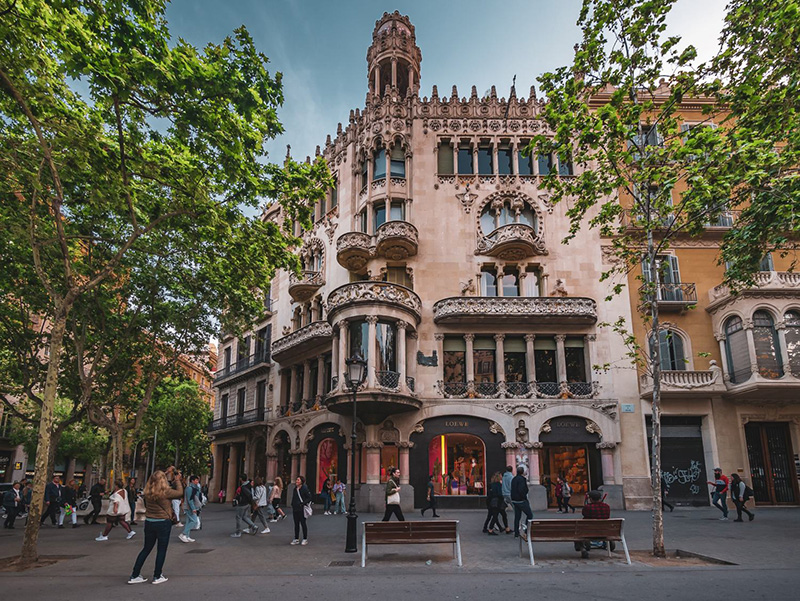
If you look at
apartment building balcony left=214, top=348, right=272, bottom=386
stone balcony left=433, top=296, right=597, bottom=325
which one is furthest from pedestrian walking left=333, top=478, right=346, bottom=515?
apartment building balcony left=214, top=348, right=272, bottom=386

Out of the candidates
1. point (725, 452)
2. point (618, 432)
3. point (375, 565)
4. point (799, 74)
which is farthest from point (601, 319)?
point (375, 565)

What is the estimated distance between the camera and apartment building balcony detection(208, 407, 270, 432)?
33.5 m

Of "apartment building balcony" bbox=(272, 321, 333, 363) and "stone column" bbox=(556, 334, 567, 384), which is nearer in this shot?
"stone column" bbox=(556, 334, 567, 384)

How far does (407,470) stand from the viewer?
79.9 feet

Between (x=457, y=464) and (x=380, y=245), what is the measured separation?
11.1 meters

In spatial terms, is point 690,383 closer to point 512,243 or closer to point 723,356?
point 723,356

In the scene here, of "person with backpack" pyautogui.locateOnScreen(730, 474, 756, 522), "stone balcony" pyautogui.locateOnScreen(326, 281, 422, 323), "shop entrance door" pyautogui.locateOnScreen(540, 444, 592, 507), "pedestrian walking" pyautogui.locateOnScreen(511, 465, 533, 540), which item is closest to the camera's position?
"pedestrian walking" pyautogui.locateOnScreen(511, 465, 533, 540)

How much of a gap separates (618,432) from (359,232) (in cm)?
1559

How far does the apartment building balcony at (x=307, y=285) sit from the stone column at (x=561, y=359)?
1321 centimetres

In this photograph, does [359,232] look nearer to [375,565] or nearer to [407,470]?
[407,470]

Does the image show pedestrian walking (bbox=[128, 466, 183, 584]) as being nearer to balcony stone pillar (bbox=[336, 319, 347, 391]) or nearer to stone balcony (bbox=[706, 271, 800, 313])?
balcony stone pillar (bbox=[336, 319, 347, 391])

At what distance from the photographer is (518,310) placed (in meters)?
25.3

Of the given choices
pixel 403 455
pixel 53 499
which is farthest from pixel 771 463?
pixel 53 499

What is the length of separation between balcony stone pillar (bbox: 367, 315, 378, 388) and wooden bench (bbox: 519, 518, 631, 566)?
42.7 ft
